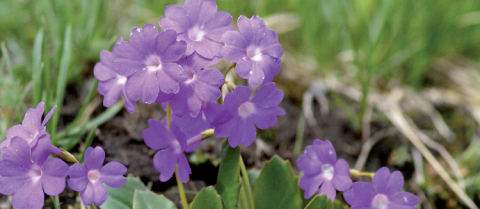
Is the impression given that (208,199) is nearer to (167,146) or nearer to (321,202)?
(167,146)

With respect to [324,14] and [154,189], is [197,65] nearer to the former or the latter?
[154,189]

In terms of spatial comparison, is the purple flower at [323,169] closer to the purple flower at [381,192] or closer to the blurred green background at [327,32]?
the purple flower at [381,192]

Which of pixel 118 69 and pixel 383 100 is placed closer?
pixel 118 69

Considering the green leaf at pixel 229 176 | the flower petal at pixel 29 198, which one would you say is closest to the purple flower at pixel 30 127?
the flower petal at pixel 29 198

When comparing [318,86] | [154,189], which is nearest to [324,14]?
[318,86]

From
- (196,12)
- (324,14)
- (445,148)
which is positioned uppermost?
(196,12)

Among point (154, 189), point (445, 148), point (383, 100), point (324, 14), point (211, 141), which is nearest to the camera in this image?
point (154, 189)
